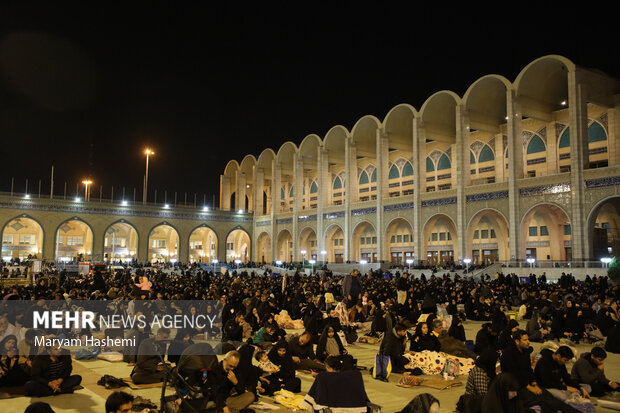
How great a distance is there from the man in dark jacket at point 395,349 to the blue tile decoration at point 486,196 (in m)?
20.2

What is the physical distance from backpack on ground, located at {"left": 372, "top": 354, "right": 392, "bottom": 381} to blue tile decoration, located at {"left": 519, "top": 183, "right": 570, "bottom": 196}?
1909cm

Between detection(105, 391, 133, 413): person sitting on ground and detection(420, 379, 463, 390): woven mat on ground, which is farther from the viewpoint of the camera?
detection(420, 379, 463, 390): woven mat on ground

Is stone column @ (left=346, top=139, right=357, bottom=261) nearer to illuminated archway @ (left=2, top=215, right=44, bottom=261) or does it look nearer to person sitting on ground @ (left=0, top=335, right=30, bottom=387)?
illuminated archway @ (left=2, top=215, right=44, bottom=261)

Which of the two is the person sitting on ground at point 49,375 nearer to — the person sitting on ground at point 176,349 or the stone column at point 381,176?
the person sitting on ground at point 176,349

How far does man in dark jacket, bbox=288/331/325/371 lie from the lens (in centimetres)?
727

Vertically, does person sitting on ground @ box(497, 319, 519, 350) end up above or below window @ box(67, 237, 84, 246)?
below

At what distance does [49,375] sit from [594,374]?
6539 mm

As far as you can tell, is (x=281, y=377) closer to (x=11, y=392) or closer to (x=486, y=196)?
(x=11, y=392)

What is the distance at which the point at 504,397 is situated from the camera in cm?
431

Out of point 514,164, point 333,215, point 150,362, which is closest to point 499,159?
point 514,164

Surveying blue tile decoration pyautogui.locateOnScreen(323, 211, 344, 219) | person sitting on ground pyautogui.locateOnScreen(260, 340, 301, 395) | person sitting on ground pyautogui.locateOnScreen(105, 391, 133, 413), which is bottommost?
person sitting on ground pyautogui.locateOnScreen(260, 340, 301, 395)

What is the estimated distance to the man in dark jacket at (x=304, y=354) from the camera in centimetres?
727

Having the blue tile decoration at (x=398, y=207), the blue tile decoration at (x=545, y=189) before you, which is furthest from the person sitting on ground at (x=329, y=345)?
the blue tile decoration at (x=398, y=207)

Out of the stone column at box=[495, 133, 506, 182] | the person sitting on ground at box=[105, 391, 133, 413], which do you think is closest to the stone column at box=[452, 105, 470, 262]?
the stone column at box=[495, 133, 506, 182]
